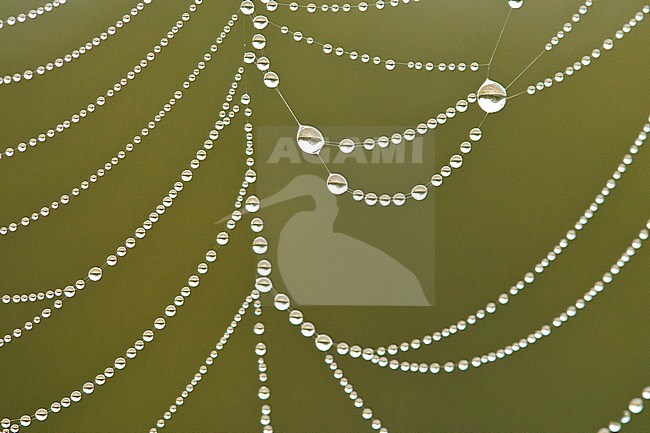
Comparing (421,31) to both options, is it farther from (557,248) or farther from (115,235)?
(115,235)

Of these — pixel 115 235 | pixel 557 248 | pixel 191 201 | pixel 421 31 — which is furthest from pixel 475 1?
pixel 115 235

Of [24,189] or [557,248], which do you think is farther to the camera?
[24,189]

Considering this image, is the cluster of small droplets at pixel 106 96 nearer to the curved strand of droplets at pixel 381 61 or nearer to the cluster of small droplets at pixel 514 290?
the curved strand of droplets at pixel 381 61

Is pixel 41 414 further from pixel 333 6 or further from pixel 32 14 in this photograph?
pixel 333 6

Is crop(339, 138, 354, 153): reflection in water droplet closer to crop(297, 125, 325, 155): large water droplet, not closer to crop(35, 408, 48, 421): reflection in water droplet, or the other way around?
crop(297, 125, 325, 155): large water droplet

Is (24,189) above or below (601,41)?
below

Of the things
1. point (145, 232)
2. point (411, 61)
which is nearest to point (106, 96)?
point (145, 232)
